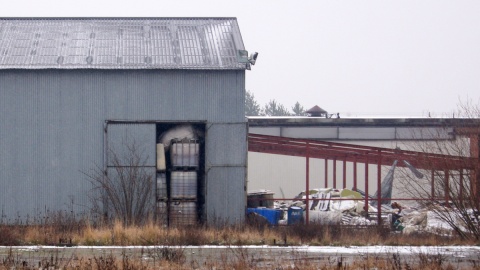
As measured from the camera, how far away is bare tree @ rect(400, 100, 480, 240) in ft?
83.4

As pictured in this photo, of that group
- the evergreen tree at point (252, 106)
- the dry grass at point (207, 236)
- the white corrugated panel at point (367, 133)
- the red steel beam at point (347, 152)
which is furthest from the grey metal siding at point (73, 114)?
the evergreen tree at point (252, 106)

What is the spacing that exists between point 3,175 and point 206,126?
7.32 meters

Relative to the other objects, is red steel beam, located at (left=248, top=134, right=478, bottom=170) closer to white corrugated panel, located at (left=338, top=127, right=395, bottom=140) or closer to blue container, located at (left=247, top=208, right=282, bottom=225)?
blue container, located at (left=247, top=208, right=282, bottom=225)

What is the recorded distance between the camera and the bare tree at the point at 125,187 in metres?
28.6

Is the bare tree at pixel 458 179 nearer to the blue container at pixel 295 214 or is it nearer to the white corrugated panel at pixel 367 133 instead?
the blue container at pixel 295 214

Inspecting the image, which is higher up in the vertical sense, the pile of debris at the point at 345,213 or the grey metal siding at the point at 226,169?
the grey metal siding at the point at 226,169

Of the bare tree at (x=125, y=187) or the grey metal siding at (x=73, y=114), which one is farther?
the grey metal siding at (x=73, y=114)

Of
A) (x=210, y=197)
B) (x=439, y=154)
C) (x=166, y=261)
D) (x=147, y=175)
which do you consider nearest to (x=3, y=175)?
(x=147, y=175)

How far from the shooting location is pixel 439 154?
2695 centimetres

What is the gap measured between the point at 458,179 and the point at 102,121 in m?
12.3

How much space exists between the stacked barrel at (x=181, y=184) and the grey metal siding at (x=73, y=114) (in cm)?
63

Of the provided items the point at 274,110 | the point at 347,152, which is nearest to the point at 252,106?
the point at 274,110

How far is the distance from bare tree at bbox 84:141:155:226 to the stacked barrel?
1.42 feet

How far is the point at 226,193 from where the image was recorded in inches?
1156
